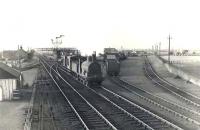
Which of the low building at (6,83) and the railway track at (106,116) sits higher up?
the low building at (6,83)

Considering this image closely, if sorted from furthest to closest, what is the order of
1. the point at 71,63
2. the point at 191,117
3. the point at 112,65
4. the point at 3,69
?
the point at 112,65 < the point at 71,63 < the point at 3,69 < the point at 191,117

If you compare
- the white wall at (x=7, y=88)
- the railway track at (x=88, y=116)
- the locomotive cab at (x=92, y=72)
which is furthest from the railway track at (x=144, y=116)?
the white wall at (x=7, y=88)

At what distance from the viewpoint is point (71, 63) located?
4534 cm

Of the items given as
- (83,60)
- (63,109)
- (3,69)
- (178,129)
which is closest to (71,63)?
(83,60)

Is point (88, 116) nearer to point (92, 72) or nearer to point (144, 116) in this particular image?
point (144, 116)

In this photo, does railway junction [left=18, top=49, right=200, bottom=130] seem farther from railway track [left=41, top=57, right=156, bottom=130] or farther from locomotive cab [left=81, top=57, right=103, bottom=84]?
locomotive cab [left=81, top=57, right=103, bottom=84]

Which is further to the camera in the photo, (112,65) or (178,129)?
(112,65)

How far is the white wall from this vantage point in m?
29.1

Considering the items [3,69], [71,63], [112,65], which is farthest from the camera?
[112,65]

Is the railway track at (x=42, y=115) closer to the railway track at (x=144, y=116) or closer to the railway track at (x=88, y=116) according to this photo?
the railway track at (x=88, y=116)

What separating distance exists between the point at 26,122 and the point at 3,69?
13075 millimetres

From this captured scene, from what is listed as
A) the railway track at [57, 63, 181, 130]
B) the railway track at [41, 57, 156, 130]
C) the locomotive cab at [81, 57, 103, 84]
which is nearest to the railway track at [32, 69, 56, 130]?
the railway track at [41, 57, 156, 130]

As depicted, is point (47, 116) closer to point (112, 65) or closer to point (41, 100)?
point (41, 100)

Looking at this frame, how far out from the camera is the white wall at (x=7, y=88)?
29.1m
